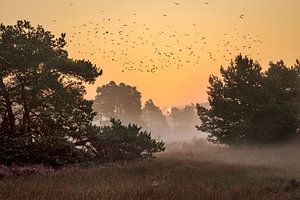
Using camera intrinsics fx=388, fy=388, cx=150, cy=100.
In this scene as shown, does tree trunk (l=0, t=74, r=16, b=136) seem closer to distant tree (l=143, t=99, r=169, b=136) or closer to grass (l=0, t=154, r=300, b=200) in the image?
grass (l=0, t=154, r=300, b=200)

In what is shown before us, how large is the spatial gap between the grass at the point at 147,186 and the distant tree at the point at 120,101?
5569 centimetres

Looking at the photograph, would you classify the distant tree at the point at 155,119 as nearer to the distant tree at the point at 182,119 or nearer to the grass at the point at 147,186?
the distant tree at the point at 182,119

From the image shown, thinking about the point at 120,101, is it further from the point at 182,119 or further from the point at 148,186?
the point at 148,186

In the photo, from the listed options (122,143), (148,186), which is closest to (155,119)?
(122,143)

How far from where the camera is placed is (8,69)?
1895 cm

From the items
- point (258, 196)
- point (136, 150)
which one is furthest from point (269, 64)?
point (258, 196)

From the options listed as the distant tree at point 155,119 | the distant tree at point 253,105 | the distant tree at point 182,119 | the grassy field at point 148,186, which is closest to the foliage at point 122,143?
the grassy field at point 148,186

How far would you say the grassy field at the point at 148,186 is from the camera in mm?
9773

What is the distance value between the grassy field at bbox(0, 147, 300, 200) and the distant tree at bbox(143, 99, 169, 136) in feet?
261

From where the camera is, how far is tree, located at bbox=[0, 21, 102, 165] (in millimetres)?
18344

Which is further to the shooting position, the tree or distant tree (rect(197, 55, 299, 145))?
distant tree (rect(197, 55, 299, 145))

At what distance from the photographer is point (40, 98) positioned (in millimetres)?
19406

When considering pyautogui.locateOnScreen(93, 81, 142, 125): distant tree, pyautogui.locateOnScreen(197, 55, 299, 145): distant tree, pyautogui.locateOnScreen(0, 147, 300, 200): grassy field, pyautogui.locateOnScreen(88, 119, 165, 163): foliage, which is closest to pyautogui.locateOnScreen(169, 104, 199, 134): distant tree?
pyautogui.locateOnScreen(93, 81, 142, 125): distant tree

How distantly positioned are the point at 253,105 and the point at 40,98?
16.9 meters
